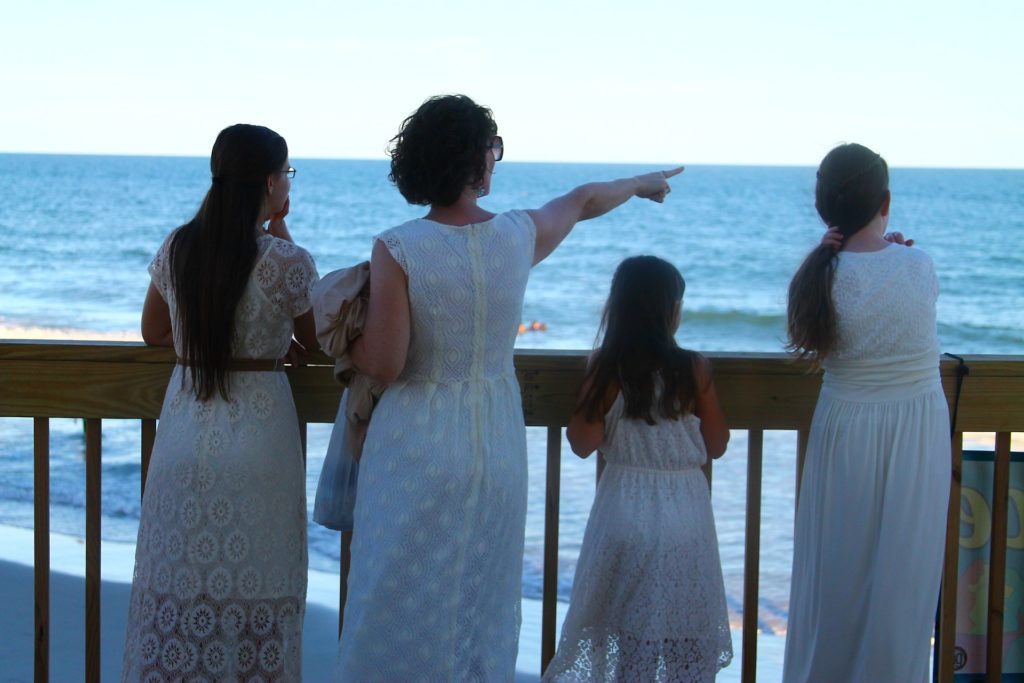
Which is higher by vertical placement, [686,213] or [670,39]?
[670,39]

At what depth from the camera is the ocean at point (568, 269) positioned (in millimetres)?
7211

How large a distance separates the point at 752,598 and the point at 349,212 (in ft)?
118

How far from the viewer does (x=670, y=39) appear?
124 ft

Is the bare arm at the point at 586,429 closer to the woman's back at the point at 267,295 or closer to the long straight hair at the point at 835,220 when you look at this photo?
the long straight hair at the point at 835,220

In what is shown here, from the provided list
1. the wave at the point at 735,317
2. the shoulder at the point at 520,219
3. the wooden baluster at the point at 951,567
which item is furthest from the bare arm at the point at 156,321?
the wave at the point at 735,317

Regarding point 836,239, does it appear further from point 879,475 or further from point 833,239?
point 879,475

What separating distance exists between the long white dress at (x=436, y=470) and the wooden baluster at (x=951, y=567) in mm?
1106

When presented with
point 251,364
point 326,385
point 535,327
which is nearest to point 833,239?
point 326,385

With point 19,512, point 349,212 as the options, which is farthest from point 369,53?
point 19,512

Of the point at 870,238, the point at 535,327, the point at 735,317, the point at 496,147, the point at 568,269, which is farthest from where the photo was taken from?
the point at 568,269

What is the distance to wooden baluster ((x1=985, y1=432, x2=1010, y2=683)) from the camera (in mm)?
2680

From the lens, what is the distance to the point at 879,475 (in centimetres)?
262

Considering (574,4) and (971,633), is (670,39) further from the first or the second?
(971,633)

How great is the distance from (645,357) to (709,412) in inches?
7.5
